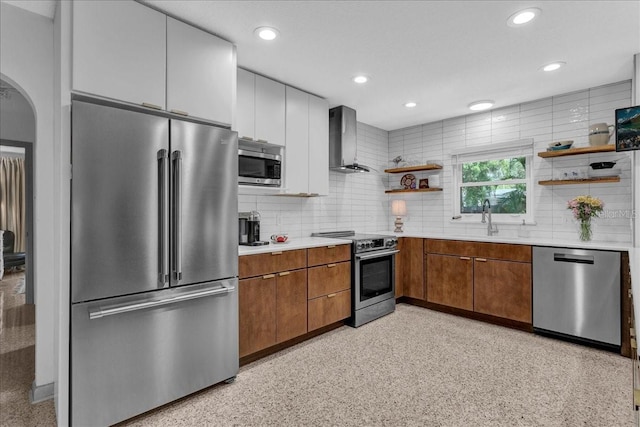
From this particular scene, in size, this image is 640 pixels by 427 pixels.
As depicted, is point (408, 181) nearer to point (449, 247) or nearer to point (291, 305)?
point (449, 247)

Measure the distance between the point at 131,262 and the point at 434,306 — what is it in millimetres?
3517

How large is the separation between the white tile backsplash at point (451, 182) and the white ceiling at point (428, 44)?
0.95 ft

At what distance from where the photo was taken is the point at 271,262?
9.25 feet

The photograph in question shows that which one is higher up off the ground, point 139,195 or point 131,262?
point 139,195

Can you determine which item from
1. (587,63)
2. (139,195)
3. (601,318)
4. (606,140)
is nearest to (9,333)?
(139,195)

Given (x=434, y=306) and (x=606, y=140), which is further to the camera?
(x=434, y=306)

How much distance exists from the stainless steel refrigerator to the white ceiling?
2.83 feet

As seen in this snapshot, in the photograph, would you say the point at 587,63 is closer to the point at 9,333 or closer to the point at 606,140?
the point at 606,140

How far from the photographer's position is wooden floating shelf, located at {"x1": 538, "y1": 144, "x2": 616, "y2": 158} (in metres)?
3.21

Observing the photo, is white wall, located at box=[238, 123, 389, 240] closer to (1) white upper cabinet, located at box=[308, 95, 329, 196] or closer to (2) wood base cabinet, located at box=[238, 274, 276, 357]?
(1) white upper cabinet, located at box=[308, 95, 329, 196]

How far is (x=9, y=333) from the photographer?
130 inches

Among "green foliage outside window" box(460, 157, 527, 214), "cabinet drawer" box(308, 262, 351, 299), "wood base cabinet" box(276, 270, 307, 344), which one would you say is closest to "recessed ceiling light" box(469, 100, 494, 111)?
"green foliage outside window" box(460, 157, 527, 214)

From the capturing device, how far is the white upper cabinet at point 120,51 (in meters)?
1.83

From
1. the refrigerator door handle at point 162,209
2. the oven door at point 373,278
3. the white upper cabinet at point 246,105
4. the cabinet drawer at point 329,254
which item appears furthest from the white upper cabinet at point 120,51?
the oven door at point 373,278
